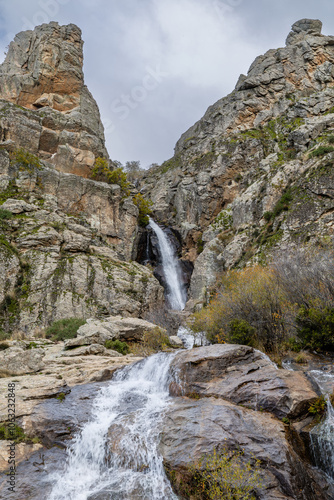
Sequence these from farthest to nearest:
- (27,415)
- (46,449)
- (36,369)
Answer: (36,369)
(27,415)
(46,449)

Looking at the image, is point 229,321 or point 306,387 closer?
A: point 306,387

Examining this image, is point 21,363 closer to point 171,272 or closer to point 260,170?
point 171,272

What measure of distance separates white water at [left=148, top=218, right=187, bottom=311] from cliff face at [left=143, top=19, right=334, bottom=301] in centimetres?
287

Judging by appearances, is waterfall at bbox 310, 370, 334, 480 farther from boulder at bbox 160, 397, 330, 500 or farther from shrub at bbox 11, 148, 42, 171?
shrub at bbox 11, 148, 42, 171

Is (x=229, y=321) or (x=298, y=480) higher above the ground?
(x=229, y=321)

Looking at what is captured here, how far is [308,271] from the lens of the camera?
15930 millimetres

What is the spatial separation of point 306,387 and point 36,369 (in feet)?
36.9

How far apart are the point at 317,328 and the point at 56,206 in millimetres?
29390

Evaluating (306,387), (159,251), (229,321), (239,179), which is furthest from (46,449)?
(239,179)

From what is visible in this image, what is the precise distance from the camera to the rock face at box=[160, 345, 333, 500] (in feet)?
23.3

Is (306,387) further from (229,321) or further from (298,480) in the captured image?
(229,321)

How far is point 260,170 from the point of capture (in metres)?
42.8

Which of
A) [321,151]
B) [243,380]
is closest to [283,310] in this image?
[243,380]

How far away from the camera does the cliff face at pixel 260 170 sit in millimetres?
29000
